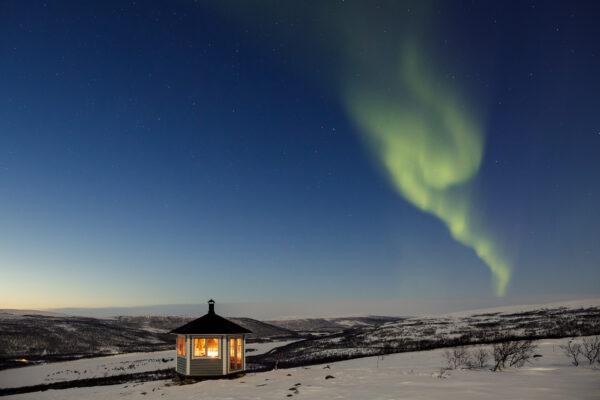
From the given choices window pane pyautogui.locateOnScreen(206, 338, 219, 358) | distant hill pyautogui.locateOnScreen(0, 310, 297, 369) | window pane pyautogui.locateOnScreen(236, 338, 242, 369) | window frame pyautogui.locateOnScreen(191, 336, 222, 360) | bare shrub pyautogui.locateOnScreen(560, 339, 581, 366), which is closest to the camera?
bare shrub pyautogui.locateOnScreen(560, 339, 581, 366)

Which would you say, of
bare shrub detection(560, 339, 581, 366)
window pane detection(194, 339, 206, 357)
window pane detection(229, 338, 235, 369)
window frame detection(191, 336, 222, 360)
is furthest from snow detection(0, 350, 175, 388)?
bare shrub detection(560, 339, 581, 366)

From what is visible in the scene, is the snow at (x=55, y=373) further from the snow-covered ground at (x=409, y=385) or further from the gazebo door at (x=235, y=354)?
the gazebo door at (x=235, y=354)

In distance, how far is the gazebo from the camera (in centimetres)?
2431

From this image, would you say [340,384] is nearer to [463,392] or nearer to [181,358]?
[463,392]

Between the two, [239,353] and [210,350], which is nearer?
[210,350]

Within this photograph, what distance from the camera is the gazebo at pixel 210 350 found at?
24312mm

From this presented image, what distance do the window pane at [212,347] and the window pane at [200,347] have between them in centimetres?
23

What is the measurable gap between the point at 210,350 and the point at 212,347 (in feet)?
0.63

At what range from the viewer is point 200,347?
24875mm

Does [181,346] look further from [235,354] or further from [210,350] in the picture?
[235,354]

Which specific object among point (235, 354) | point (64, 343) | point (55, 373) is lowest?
point (64, 343)

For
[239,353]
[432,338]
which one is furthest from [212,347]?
[432,338]

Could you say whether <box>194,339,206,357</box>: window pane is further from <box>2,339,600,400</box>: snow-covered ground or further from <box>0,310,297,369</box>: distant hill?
<box>0,310,297,369</box>: distant hill

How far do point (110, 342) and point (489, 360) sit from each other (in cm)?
7995
